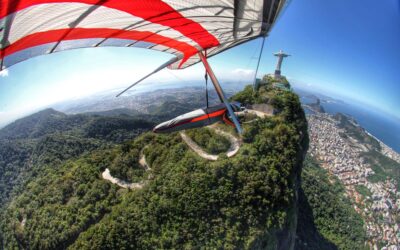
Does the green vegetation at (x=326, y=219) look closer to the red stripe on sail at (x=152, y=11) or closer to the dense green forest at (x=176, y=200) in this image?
the dense green forest at (x=176, y=200)

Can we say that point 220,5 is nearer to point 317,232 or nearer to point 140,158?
point 140,158

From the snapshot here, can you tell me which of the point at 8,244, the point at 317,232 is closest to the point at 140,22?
the point at 8,244

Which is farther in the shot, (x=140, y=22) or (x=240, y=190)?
(x=240, y=190)

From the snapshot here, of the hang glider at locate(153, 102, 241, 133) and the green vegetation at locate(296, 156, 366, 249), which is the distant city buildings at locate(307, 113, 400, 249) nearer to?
the green vegetation at locate(296, 156, 366, 249)

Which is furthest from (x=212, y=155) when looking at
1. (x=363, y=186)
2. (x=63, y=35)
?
(x=363, y=186)

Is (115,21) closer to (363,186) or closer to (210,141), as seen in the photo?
(210,141)
